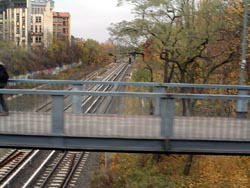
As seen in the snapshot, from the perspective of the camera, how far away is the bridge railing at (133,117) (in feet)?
26.2

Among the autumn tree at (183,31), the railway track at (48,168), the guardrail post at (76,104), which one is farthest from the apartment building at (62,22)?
the guardrail post at (76,104)

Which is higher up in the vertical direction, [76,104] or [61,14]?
[61,14]

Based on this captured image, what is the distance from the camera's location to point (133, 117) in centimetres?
920

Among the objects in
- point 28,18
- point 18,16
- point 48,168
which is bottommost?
point 48,168

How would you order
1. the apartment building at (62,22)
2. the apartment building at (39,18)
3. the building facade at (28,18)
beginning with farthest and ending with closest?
the apartment building at (62,22)
the apartment building at (39,18)
the building facade at (28,18)

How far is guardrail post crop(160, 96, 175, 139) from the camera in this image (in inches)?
312

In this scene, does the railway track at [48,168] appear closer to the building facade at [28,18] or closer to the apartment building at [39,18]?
the building facade at [28,18]

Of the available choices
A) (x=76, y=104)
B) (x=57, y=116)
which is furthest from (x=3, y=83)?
(x=57, y=116)

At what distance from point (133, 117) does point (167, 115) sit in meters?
1.41

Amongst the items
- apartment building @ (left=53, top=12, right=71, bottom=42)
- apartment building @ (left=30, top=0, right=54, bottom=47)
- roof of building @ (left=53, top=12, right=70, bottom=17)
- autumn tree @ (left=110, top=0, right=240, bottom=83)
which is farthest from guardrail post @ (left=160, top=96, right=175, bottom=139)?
roof of building @ (left=53, top=12, right=70, bottom=17)

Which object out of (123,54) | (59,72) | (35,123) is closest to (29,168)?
(123,54)

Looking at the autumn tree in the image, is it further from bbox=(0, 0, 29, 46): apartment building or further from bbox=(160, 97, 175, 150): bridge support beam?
bbox=(0, 0, 29, 46): apartment building

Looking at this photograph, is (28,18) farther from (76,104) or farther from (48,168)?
(76,104)

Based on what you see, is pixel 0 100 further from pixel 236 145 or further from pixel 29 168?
pixel 29 168
